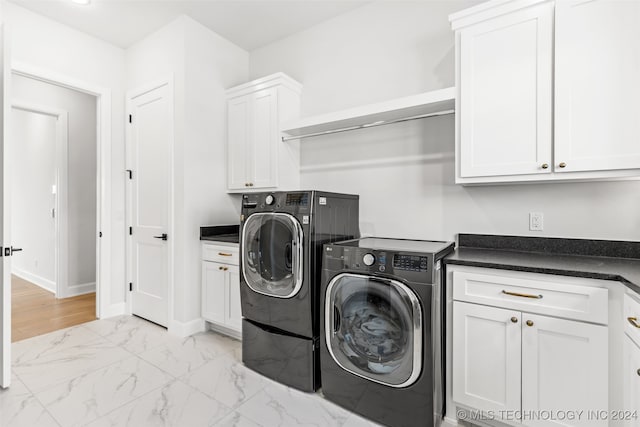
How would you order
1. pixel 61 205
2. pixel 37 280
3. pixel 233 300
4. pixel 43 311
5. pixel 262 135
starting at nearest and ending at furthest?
pixel 233 300
pixel 262 135
pixel 43 311
pixel 61 205
pixel 37 280

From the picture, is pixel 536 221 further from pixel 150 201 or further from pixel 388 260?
pixel 150 201

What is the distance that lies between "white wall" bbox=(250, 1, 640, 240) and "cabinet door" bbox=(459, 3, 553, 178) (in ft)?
1.19

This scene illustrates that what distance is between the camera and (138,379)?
6.89 ft

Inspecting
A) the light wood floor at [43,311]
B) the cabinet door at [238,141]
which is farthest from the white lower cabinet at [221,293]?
the light wood floor at [43,311]

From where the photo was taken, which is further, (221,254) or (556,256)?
(221,254)

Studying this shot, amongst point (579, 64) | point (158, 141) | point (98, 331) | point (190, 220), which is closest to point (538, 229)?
point (579, 64)

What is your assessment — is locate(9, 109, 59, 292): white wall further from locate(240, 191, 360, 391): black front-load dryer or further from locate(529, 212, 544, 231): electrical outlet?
locate(529, 212, 544, 231): electrical outlet

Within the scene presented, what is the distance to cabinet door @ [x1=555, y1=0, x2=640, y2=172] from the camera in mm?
1470

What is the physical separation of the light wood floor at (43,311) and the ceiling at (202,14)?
289cm

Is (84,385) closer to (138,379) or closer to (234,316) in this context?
(138,379)

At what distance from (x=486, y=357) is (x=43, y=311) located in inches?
170

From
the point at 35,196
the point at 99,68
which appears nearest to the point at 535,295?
the point at 99,68

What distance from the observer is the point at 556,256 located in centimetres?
179

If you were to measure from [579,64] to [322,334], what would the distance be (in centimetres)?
198
